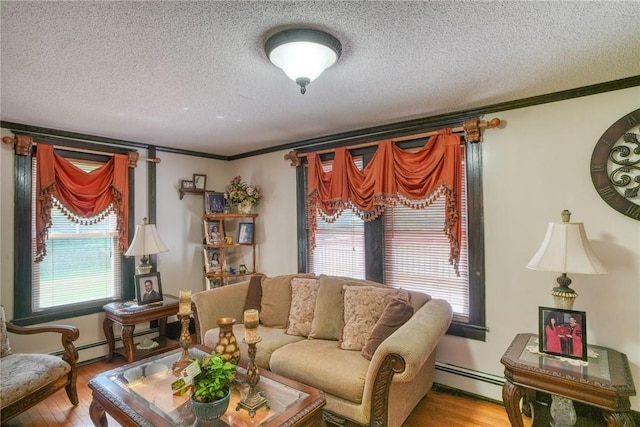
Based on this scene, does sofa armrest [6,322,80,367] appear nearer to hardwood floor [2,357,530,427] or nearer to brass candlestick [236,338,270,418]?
hardwood floor [2,357,530,427]

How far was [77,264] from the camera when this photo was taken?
11.1 feet

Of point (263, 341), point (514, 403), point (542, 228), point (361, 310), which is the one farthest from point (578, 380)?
point (263, 341)

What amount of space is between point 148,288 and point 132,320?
41cm

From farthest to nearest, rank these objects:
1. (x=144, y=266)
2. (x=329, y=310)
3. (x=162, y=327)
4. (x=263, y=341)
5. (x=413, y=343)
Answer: (x=162, y=327)
(x=144, y=266)
(x=329, y=310)
(x=263, y=341)
(x=413, y=343)

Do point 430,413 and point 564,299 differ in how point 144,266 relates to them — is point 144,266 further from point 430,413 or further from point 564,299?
point 564,299

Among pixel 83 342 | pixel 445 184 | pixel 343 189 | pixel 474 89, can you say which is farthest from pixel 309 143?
pixel 83 342

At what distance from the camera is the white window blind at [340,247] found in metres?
3.43

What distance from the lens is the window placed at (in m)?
2.74

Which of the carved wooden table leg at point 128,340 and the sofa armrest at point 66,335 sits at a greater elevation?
the sofa armrest at point 66,335

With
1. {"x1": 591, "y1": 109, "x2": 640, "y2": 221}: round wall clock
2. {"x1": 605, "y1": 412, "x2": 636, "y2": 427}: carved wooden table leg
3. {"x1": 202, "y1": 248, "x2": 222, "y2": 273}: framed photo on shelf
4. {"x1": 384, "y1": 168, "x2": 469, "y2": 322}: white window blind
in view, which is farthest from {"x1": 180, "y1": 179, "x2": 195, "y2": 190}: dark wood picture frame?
{"x1": 605, "y1": 412, "x2": 636, "y2": 427}: carved wooden table leg

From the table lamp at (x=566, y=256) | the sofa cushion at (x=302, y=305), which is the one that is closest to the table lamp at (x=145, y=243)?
the sofa cushion at (x=302, y=305)

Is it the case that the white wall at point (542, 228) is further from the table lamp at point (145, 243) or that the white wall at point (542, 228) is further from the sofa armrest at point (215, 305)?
the table lamp at point (145, 243)

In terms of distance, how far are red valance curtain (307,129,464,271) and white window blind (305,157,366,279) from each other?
0.10m

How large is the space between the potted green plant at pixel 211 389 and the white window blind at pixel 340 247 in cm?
197
